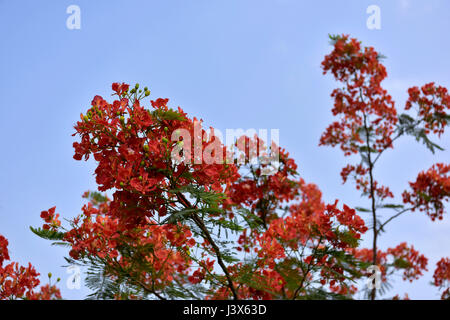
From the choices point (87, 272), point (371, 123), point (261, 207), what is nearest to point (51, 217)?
point (87, 272)

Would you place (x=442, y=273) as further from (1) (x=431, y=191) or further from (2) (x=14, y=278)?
(2) (x=14, y=278)

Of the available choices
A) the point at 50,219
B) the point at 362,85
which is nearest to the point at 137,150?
the point at 50,219

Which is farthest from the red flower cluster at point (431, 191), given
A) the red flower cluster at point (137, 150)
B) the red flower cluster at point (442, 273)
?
the red flower cluster at point (137, 150)

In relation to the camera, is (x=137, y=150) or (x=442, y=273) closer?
(x=137, y=150)

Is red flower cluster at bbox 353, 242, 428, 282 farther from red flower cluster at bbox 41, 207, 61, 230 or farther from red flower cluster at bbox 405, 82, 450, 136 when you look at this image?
red flower cluster at bbox 41, 207, 61, 230

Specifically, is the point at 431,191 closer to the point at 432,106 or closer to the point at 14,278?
the point at 432,106

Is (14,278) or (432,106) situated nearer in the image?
(14,278)

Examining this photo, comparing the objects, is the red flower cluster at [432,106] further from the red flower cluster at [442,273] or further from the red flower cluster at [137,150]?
the red flower cluster at [137,150]

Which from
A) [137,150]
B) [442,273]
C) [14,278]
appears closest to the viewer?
[137,150]

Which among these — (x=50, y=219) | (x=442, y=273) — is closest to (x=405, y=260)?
(x=442, y=273)

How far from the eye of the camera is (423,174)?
5.70m

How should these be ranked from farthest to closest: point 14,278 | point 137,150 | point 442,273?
point 442,273, point 14,278, point 137,150

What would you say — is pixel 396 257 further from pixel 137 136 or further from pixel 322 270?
pixel 137 136
